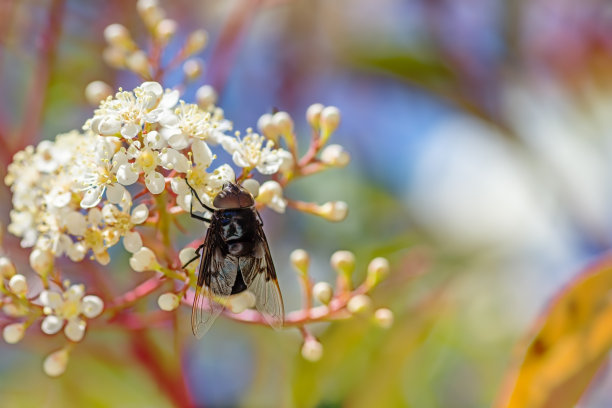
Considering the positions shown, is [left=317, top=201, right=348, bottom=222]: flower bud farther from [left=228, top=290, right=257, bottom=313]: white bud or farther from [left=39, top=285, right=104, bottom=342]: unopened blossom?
[left=39, top=285, right=104, bottom=342]: unopened blossom

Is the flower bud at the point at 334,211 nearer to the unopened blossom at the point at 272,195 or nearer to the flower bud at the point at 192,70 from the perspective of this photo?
the unopened blossom at the point at 272,195

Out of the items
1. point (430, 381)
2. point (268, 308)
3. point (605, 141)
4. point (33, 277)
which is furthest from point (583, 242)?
point (33, 277)

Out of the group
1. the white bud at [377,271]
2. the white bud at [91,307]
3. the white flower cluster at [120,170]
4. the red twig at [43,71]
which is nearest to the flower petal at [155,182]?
the white flower cluster at [120,170]

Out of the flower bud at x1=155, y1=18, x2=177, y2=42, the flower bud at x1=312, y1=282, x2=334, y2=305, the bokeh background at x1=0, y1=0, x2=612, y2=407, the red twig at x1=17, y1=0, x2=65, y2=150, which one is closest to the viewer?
the flower bud at x1=312, y1=282, x2=334, y2=305

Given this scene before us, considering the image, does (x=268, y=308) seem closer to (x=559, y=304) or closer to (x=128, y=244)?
(x=128, y=244)

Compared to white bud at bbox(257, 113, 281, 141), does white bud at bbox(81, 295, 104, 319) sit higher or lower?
lower

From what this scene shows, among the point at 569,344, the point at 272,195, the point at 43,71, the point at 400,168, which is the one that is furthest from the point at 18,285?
the point at 400,168

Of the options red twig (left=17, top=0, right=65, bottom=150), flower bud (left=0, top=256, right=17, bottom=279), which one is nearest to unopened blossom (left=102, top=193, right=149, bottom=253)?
flower bud (left=0, top=256, right=17, bottom=279)
